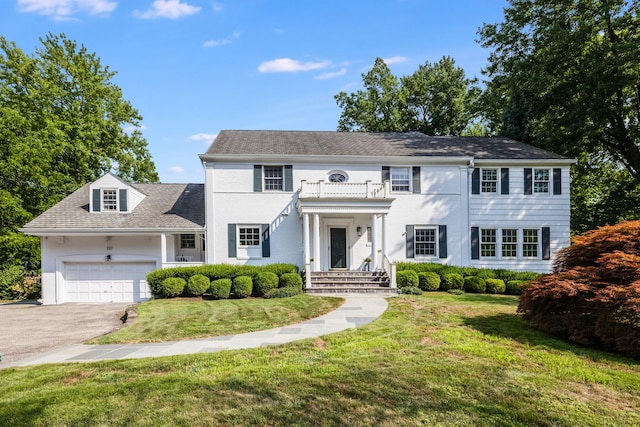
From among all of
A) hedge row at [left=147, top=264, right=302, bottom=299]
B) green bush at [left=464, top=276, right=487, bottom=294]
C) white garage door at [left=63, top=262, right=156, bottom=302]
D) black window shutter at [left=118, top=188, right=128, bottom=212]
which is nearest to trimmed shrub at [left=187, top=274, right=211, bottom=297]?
hedge row at [left=147, top=264, right=302, bottom=299]

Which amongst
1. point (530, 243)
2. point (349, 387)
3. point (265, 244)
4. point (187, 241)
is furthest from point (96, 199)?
point (530, 243)

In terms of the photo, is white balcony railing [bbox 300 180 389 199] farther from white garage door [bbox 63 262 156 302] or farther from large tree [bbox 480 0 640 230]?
large tree [bbox 480 0 640 230]

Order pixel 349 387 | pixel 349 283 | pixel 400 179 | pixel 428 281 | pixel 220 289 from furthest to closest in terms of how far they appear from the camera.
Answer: pixel 400 179 < pixel 428 281 < pixel 349 283 < pixel 220 289 < pixel 349 387

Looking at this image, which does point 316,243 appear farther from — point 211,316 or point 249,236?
point 211,316

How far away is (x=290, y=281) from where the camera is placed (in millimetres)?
14141

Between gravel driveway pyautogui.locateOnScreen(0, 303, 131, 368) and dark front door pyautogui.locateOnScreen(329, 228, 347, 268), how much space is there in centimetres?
951

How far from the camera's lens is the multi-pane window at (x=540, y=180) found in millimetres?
17156

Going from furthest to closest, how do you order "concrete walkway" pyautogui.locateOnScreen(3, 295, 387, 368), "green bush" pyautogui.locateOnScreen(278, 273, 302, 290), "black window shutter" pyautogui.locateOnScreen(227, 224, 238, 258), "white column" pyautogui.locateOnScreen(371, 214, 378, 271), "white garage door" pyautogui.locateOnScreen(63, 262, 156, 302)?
"black window shutter" pyautogui.locateOnScreen(227, 224, 238, 258)
"white garage door" pyautogui.locateOnScreen(63, 262, 156, 302)
"white column" pyautogui.locateOnScreen(371, 214, 378, 271)
"green bush" pyautogui.locateOnScreen(278, 273, 302, 290)
"concrete walkway" pyautogui.locateOnScreen(3, 295, 387, 368)

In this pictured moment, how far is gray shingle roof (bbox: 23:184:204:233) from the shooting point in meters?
15.5

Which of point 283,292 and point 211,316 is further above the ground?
point 211,316

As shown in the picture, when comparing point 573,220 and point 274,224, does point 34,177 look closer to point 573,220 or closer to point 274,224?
point 274,224

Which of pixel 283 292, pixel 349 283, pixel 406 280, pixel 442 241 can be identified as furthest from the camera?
pixel 442 241

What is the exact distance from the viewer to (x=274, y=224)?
16.4m

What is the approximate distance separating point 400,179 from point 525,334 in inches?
414
